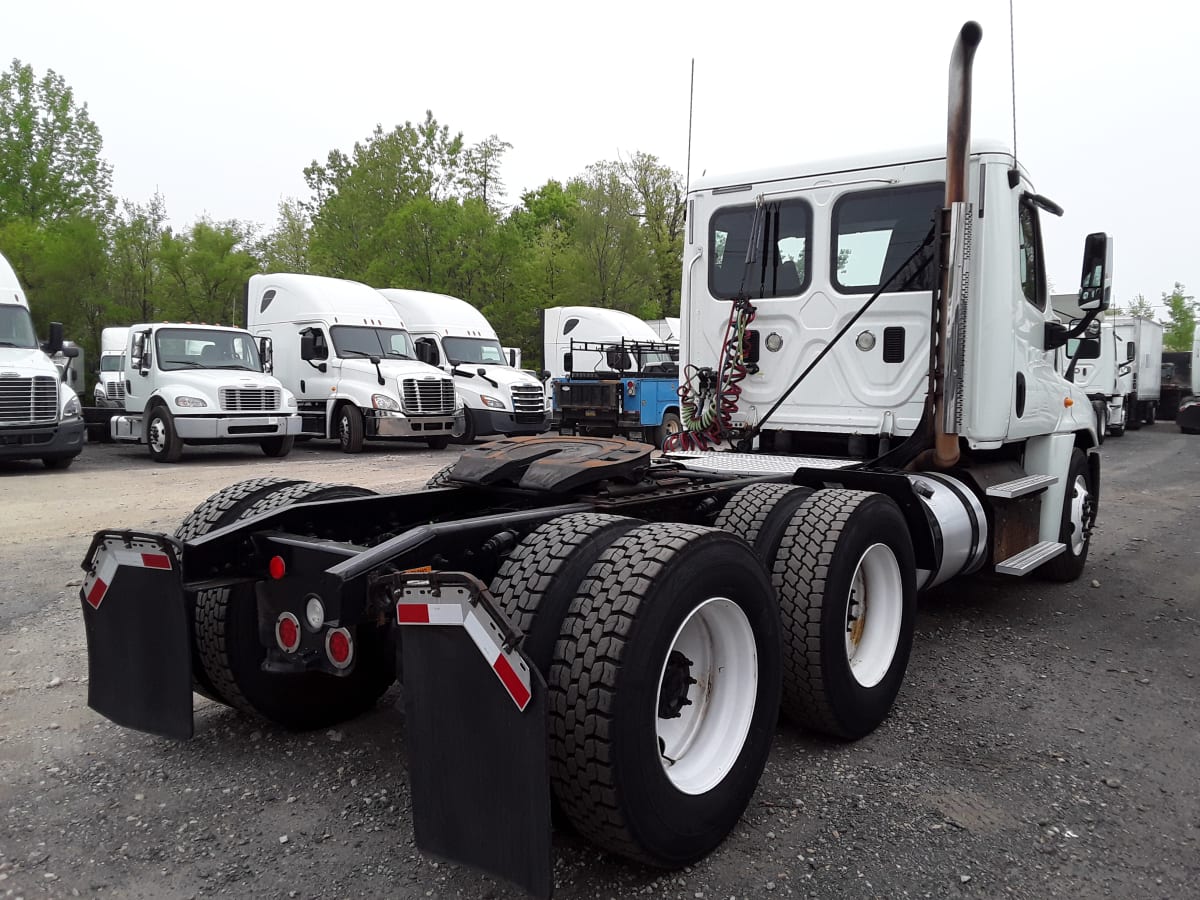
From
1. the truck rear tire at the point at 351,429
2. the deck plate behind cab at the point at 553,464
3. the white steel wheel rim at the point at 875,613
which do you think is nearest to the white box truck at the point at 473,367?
the truck rear tire at the point at 351,429

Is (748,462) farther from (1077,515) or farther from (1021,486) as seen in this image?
(1077,515)

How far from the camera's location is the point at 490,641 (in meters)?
2.22

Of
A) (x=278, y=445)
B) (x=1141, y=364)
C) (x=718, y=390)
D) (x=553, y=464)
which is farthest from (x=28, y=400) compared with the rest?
(x=1141, y=364)

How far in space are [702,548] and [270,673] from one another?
67.0 inches

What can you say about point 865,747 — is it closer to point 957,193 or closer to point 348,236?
point 957,193

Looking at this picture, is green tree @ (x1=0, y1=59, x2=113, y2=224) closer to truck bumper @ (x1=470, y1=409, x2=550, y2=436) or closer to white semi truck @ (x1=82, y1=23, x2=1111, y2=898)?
truck bumper @ (x1=470, y1=409, x2=550, y2=436)

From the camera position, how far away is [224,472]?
1329 centimetres

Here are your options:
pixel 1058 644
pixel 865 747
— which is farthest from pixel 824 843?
pixel 1058 644

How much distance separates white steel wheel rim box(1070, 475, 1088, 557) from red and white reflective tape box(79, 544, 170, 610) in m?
5.96

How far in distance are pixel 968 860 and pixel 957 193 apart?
11.8ft

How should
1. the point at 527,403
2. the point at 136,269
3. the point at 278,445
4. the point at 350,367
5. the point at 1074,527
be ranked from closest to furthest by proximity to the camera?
the point at 1074,527, the point at 278,445, the point at 350,367, the point at 527,403, the point at 136,269

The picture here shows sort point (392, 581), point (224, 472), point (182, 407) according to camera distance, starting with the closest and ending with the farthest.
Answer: point (392, 581) < point (224, 472) < point (182, 407)

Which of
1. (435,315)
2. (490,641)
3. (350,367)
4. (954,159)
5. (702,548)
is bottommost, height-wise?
(490,641)

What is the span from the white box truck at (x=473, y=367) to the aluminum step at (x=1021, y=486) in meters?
13.4
